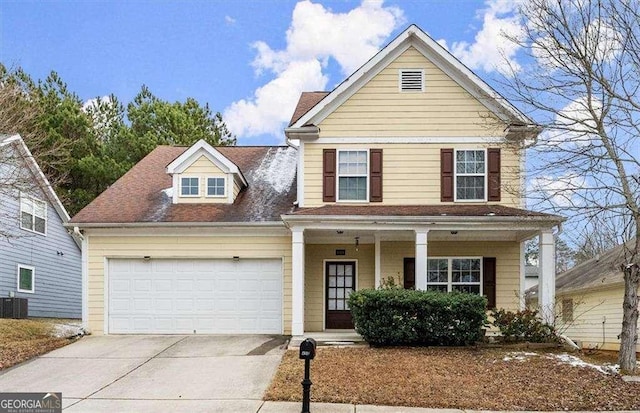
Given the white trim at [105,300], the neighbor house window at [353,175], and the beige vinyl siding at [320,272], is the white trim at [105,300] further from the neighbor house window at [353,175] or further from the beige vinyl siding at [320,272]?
the neighbor house window at [353,175]

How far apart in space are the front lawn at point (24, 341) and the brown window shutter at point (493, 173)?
11.1m

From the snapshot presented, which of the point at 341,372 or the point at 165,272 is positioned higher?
the point at 165,272

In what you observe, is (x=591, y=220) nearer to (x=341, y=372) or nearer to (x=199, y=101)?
(x=341, y=372)

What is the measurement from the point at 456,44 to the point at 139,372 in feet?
37.0

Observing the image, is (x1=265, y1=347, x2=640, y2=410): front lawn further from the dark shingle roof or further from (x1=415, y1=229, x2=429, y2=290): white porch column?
the dark shingle roof

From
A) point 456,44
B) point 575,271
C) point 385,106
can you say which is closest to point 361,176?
point 385,106

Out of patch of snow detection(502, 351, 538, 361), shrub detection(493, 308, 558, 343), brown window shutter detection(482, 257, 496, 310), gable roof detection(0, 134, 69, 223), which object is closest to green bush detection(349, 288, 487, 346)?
shrub detection(493, 308, 558, 343)

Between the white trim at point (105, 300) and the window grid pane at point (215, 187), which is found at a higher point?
the window grid pane at point (215, 187)

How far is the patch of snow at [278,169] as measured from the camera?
757 inches

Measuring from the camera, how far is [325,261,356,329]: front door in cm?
1739

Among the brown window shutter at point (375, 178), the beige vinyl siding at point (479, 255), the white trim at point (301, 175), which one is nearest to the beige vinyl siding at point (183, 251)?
the white trim at point (301, 175)

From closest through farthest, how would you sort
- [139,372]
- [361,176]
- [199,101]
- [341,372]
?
[341,372]
[139,372]
[361,176]
[199,101]

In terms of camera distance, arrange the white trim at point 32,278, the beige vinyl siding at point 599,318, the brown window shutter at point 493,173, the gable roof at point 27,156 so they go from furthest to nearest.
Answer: the white trim at point 32,278 < the beige vinyl siding at point 599,318 < the gable roof at point 27,156 < the brown window shutter at point 493,173

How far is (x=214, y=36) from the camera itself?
17.9m
